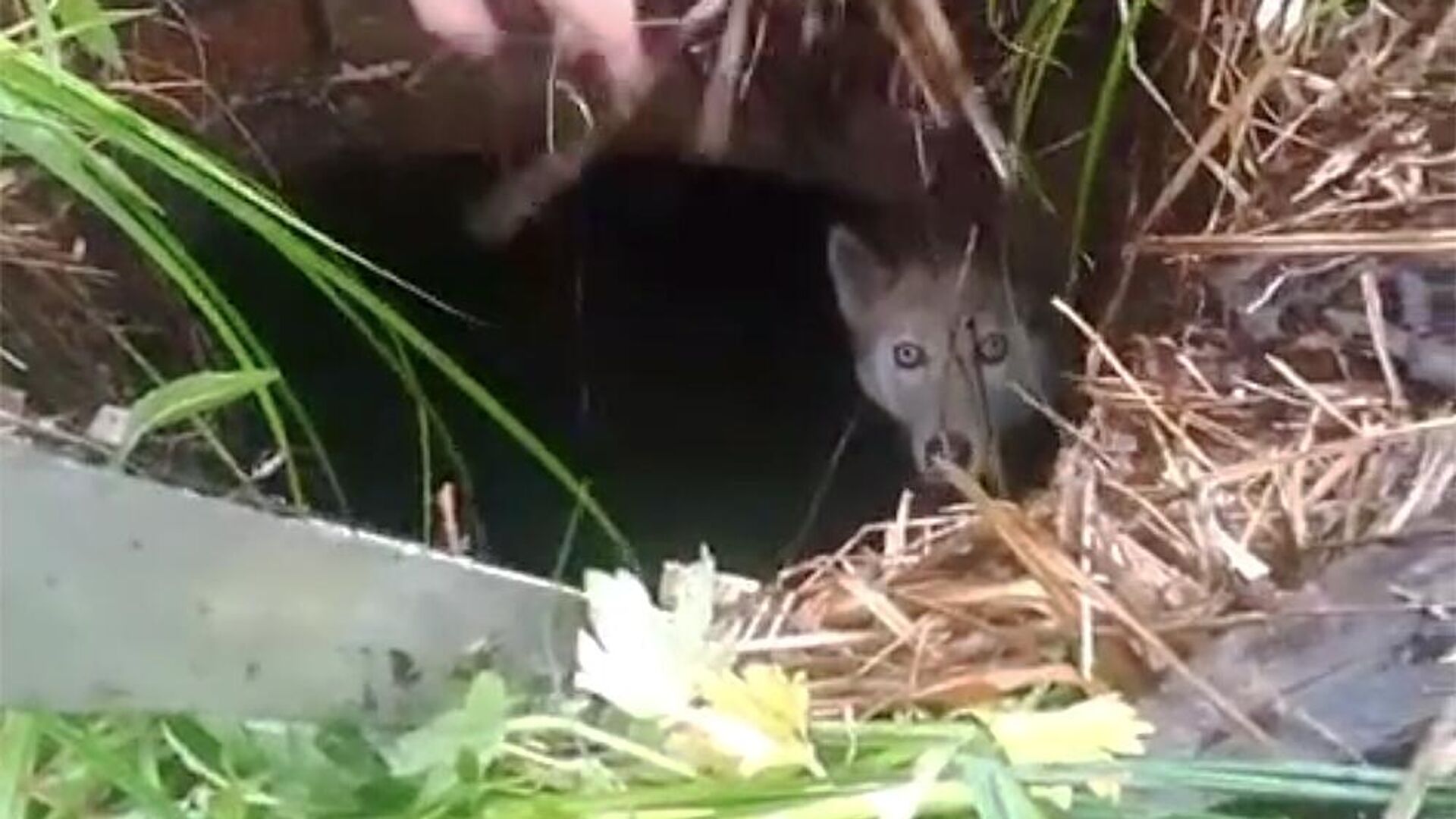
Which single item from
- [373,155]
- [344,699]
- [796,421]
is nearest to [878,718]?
[344,699]

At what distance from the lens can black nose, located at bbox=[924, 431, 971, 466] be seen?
1191 mm

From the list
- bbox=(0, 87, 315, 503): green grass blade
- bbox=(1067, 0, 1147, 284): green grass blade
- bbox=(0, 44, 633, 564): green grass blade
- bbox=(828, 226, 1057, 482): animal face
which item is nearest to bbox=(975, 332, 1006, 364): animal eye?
bbox=(828, 226, 1057, 482): animal face

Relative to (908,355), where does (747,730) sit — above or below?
above

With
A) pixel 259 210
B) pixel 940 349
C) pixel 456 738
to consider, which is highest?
pixel 259 210

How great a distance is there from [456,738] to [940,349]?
864 mm

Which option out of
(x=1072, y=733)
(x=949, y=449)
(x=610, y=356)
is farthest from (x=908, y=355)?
(x=1072, y=733)

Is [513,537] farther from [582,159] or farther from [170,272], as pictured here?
[582,159]

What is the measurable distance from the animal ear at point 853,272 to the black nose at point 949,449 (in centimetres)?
11

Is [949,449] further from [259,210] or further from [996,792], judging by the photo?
[996,792]

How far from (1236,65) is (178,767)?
614 mm

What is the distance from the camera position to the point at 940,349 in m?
1.50

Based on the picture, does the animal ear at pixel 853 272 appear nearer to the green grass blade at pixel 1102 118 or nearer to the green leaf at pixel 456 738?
the green grass blade at pixel 1102 118

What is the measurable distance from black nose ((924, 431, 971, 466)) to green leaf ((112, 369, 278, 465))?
0.47 metres

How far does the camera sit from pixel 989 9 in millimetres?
1112
